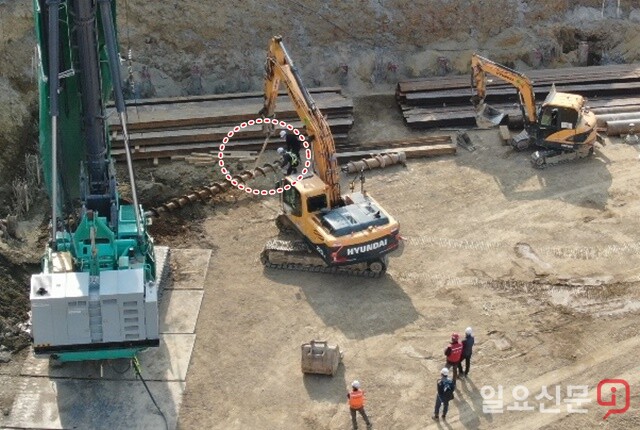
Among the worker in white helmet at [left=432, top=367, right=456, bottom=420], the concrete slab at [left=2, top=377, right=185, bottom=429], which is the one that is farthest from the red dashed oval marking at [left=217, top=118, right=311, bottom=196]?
the worker in white helmet at [left=432, top=367, right=456, bottom=420]

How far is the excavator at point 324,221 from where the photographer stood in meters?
23.7

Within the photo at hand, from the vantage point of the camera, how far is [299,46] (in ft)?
108

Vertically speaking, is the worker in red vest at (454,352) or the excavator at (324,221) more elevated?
the excavator at (324,221)

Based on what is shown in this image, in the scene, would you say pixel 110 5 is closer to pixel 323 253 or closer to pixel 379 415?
pixel 323 253

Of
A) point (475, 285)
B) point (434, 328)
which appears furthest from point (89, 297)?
point (475, 285)

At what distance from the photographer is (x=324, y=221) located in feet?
79.2

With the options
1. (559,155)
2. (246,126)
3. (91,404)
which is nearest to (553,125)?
(559,155)

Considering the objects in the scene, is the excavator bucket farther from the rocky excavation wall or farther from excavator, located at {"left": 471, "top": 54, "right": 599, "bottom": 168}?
the rocky excavation wall

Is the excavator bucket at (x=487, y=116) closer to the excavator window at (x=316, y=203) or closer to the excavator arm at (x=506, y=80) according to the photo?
the excavator arm at (x=506, y=80)

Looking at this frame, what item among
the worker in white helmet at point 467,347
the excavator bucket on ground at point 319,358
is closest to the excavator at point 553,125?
the worker in white helmet at point 467,347

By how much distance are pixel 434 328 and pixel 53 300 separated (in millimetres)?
7997

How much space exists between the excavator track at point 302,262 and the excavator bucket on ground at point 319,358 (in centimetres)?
352

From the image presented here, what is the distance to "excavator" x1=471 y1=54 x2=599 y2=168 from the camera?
28.8m

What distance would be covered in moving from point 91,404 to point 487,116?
15612 millimetres
